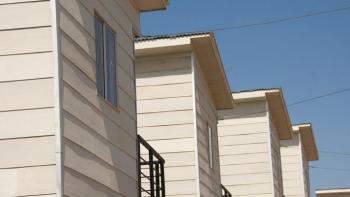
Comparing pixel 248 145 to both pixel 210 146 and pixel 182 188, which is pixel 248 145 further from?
pixel 182 188

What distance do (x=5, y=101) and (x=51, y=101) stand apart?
23.0 inches

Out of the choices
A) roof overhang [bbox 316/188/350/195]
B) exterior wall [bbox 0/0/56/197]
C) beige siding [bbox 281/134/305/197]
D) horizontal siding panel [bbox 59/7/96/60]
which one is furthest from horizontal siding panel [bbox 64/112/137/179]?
roof overhang [bbox 316/188/350/195]

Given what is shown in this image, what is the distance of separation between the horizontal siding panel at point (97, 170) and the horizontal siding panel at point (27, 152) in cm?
26

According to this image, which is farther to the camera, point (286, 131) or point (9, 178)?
point (286, 131)

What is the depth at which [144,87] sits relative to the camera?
60.6 feet

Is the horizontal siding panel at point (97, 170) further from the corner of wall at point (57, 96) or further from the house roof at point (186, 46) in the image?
the house roof at point (186, 46)

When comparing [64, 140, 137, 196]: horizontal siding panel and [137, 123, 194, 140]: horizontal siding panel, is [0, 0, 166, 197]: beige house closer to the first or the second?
[64, 140, 137, 196]: horizontal siding panel

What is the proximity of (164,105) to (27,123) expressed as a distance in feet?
30.9

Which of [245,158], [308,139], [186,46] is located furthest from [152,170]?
[308,139]

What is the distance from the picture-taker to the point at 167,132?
59.8ft

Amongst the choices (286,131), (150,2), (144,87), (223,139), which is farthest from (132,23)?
(286,131)

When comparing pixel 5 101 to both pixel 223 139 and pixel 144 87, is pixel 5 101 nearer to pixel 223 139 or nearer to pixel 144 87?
pixel 144 87

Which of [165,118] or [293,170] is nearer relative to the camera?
[165,118]

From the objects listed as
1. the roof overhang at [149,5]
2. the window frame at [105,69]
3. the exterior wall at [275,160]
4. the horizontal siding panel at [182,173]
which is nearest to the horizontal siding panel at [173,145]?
the horizontal siding panel at [182,173]
